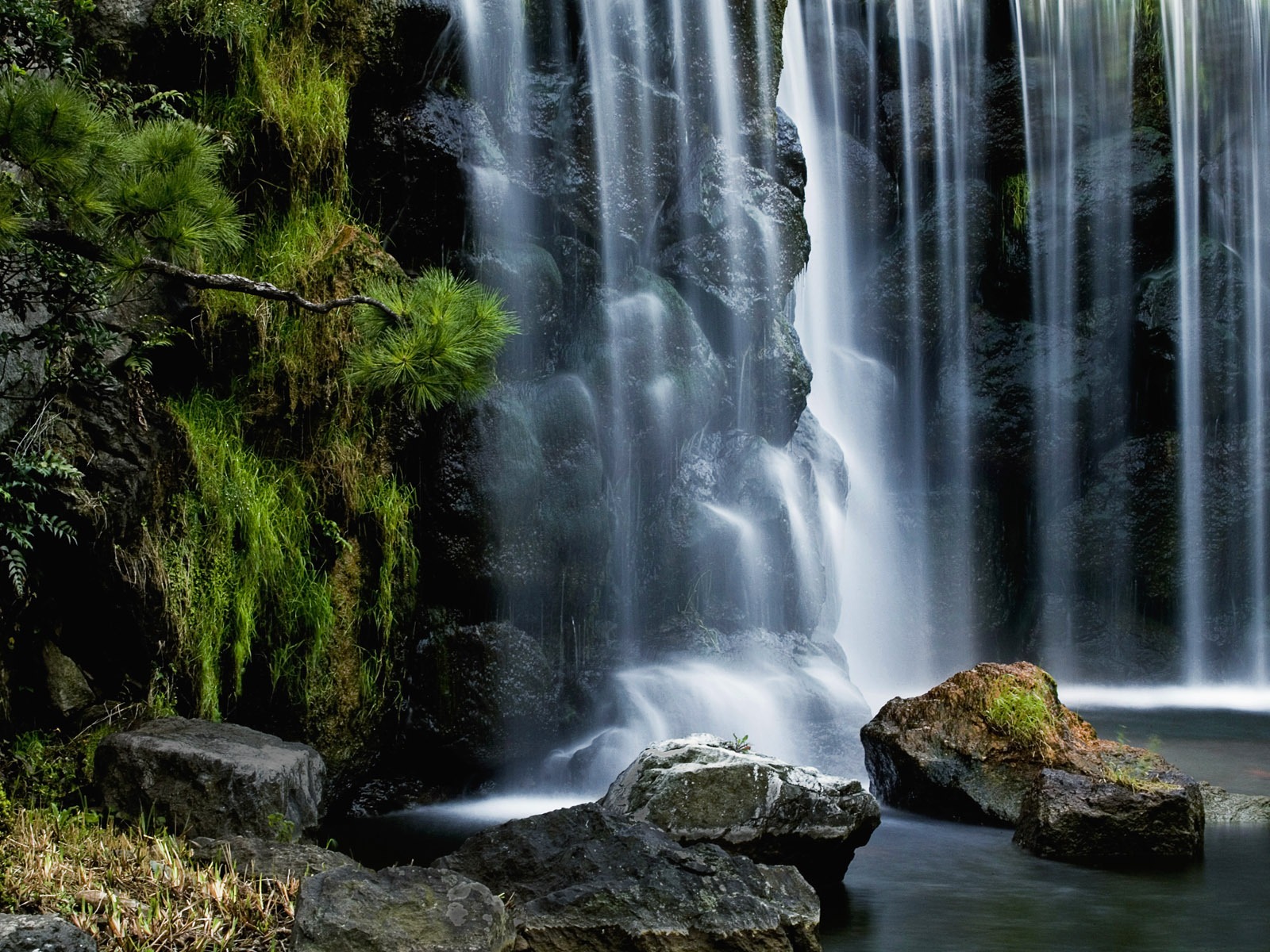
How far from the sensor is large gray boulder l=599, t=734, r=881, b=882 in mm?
6352

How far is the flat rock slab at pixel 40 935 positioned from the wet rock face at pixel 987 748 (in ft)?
18.0

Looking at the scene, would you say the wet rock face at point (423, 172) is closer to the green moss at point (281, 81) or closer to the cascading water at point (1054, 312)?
the green moss at point (281, 81)

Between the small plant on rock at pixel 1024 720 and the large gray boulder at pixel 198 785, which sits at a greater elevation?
the large gray boulder at pixel 198 785

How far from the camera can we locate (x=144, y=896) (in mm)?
4680

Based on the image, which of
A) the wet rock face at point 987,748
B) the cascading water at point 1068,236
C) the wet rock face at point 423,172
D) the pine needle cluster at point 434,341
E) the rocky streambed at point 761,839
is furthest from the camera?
the cascading water at point 1068,236

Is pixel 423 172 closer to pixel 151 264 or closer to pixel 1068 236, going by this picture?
pixel 151 264

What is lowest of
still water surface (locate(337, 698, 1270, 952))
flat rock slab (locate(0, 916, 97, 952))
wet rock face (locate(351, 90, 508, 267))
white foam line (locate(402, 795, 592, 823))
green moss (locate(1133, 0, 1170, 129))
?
white foam line (locate(402, 795, 592, 823))

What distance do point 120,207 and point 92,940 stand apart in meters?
3.24

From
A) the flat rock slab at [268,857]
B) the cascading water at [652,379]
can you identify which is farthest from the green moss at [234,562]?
the flat rock slab at [268,857]

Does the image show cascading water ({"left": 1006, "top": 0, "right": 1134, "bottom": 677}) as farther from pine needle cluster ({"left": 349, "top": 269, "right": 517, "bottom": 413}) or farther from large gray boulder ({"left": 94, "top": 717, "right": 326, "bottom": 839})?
large gray boulder ({"left": 94, "top": 717, "right": 326, "bottom": 839})

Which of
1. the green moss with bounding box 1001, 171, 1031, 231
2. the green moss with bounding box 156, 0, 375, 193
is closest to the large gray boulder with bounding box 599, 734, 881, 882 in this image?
the green moss with bounding box 156, 0, 375, 193

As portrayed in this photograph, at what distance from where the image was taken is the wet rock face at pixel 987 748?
25.4 feet

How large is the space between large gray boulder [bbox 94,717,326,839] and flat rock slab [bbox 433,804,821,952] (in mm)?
1041

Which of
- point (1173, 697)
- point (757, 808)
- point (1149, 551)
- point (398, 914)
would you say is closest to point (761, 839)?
point (757, 808)
